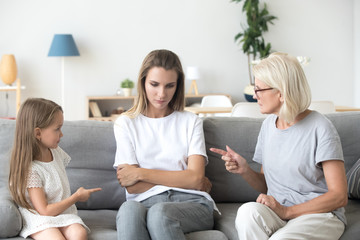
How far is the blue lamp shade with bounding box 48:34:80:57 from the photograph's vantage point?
620 cm

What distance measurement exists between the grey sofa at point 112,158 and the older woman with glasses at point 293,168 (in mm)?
268

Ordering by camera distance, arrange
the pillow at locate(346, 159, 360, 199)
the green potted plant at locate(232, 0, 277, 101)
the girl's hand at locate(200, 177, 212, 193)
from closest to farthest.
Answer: the girl's hand at locate(200, 177, 212, 193) → the pillow at locate(346, 159, 360, 199) → the green potted plant at locate(232, 0, 277, 101)

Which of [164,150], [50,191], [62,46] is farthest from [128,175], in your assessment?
[62,46]

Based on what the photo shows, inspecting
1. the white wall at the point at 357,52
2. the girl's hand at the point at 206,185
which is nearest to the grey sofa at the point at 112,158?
the girl's hand at the point at 206,185

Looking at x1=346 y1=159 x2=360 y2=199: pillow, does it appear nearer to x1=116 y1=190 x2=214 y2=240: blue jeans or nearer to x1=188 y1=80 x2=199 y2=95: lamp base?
x1=116 y1=190 x2=214 y2=240: blue jeans

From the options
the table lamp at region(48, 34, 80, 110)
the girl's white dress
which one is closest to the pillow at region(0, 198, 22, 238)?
the girl's white dress

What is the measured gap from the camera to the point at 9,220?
1.91 m

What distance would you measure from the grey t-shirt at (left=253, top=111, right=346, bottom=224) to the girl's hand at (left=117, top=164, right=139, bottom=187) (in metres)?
0.57

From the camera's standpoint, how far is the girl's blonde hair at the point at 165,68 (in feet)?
7.55

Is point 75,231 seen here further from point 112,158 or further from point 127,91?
point 127,91

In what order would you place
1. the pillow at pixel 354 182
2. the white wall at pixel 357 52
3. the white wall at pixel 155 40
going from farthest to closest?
the white wall at pixel 357 52
the white wall at pixel 155 40
the pillow at pixel 354 182

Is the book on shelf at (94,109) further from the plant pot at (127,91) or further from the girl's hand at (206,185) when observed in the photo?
the girl's hand at (206,185)

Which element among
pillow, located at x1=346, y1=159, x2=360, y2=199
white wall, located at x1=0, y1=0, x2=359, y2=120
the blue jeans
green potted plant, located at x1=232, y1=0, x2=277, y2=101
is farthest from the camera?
green potted plant, located at x1=232, y1=0, x2=277, y2=101

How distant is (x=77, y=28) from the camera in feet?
21.5
